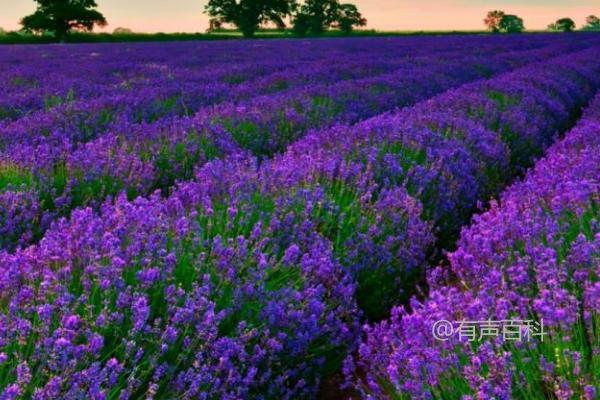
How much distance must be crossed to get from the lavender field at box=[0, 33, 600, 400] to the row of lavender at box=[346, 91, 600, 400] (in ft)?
0.03

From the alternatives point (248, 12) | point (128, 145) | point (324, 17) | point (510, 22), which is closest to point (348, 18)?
point (324, 17)

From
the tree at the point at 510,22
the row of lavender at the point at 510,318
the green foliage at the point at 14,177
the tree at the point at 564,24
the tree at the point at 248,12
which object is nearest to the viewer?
the row of lavender at the point at 510,318

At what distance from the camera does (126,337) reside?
2.07 metres

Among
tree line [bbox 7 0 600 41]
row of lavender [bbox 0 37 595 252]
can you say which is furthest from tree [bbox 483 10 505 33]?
row of lavender [bbox 0 37 595 252]

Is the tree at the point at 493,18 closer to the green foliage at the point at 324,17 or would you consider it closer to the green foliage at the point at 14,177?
the green foliage at the point at 324,17

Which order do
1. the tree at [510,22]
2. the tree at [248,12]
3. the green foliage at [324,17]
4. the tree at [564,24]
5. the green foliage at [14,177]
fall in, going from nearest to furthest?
1. the green foliage at [14,177]
2. the tree at [248,12]
3. the green foliage at [324,17]
4. the tree at [564,24]
5. the tree at [510,22]

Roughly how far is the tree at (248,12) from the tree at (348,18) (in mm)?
8432

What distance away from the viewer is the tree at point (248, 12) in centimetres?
5031

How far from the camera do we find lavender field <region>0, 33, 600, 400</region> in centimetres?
188

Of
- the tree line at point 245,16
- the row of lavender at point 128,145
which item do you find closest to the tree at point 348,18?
the tree line at point 245,16

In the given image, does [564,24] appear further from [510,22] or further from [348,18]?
[348,18]

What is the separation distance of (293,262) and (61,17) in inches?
1669

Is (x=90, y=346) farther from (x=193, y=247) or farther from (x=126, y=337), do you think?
(x=193, y=247)

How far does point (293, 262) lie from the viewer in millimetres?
2674
